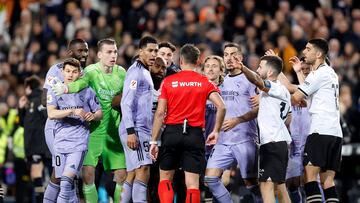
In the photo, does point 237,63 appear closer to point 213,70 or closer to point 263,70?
point 263,70

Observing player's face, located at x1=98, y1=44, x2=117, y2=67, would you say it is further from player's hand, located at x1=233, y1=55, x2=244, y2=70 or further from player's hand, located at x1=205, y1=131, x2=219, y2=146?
player's hand, located at x1=205, y1=131, x2=219, y2=146

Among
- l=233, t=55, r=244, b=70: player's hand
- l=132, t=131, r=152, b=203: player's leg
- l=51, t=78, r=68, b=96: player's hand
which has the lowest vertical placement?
l=132, t=131, r=152, b=203: player's leg

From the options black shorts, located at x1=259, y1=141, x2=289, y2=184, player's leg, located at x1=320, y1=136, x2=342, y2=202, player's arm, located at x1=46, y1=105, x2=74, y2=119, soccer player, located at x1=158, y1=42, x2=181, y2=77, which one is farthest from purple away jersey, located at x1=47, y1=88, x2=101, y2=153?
player's leg, located at x1=320, y1=136, x2=342, y2=202

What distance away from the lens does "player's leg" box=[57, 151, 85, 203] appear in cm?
1517

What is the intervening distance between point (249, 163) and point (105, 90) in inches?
99.6

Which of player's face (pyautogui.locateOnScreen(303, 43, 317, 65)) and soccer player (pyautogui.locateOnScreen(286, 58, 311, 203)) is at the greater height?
player's face (pyautogui.locateOnScreen(303, 43, 317, 65))

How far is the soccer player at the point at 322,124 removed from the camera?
596 inches

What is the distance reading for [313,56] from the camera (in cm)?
1543

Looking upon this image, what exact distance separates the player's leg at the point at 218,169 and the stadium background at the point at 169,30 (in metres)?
6.74

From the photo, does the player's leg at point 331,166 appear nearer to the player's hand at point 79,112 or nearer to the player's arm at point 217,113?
the player's arm at point 217,113

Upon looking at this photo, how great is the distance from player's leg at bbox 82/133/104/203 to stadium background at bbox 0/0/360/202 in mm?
6215

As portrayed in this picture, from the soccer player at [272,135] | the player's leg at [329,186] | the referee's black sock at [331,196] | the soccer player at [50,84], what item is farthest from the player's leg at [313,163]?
the soccer player at [50,84]

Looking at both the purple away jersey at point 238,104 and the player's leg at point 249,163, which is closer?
the player's leg at point 249,163

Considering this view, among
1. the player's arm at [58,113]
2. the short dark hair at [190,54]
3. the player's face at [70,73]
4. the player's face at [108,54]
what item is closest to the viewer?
the short dark hair at [190,54]
